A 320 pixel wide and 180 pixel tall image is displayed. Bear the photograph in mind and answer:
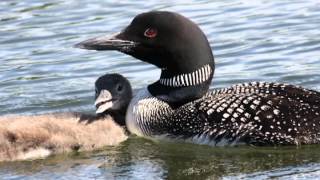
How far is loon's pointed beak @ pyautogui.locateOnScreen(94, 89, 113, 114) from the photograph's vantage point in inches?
346

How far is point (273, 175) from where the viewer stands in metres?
7.81

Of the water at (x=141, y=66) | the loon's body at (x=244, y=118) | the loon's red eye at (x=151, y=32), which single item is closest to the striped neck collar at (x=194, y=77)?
the loon's body at (x=244, y=118)

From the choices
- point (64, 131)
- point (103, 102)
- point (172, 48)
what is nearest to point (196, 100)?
point (172, 48)

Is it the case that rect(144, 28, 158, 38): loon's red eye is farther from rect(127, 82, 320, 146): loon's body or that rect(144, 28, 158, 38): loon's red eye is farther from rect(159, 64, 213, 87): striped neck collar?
rect(127, 82, 320, 146): loon's body

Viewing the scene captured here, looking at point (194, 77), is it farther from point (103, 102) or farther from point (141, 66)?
point (141, 66)

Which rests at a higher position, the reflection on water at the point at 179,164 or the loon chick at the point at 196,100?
the loon chick at the point at 196,100

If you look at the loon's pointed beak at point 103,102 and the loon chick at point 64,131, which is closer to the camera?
the loon chick at point 64,131

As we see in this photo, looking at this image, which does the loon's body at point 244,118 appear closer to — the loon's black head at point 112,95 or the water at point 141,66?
the water at point 141,66

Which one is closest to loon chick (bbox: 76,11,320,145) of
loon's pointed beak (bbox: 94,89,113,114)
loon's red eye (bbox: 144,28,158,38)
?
loon's red eye (bbox: 144,28,158,38)

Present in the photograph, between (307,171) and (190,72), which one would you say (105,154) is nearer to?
(190,72)

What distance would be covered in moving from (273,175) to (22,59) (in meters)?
4.99

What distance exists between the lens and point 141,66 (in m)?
11.6

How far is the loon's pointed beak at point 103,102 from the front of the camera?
880 cm

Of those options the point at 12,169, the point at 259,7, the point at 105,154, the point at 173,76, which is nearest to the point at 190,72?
the point at 173,76
